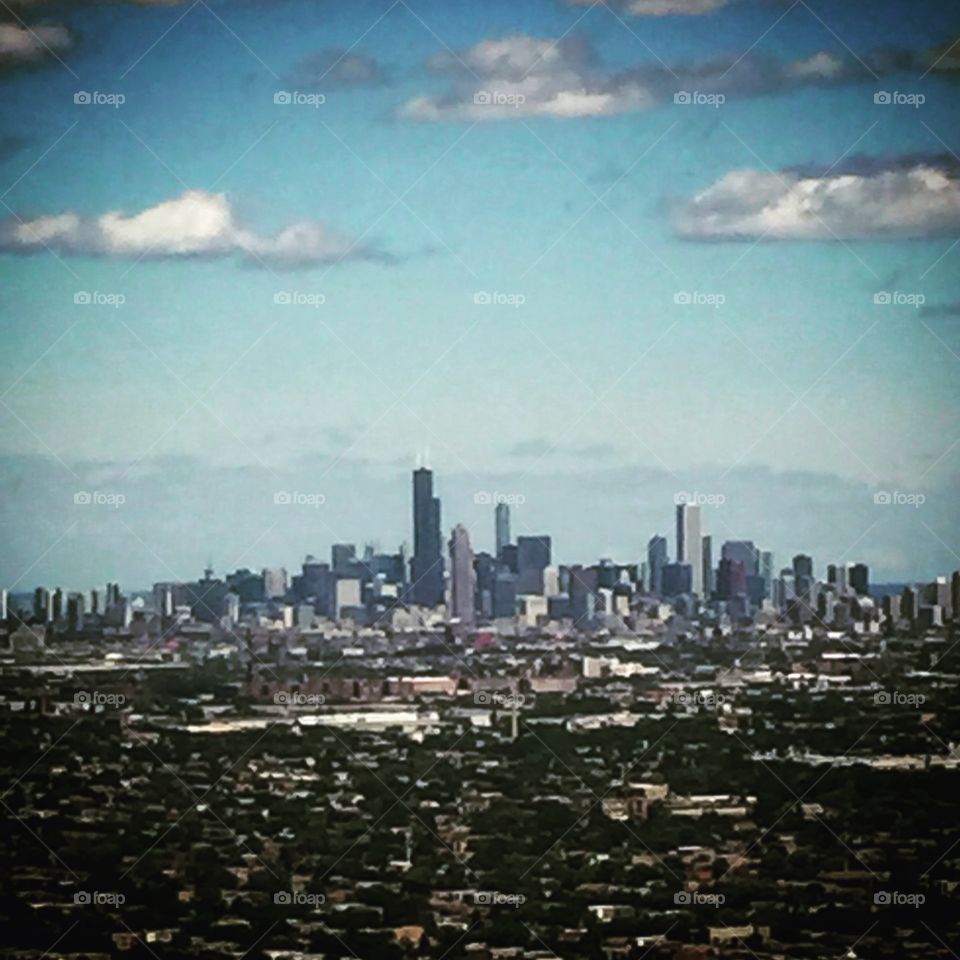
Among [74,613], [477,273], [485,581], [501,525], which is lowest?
[74,613]

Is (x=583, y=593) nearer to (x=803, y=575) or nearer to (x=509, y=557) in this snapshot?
(x=509, y=557)

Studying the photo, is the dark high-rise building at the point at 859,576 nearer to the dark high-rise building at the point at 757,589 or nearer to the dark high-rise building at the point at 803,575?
the dark high-rise building at the point at 803,575

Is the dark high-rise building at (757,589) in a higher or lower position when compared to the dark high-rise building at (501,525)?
lower

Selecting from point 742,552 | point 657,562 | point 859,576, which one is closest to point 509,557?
point 657,562

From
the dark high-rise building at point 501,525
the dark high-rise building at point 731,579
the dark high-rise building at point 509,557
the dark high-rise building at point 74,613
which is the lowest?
the dark high-rise building at point 74,613

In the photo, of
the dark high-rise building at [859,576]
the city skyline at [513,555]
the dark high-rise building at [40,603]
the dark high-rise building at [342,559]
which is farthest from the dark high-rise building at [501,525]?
the dark high-rise building at [40,603]
